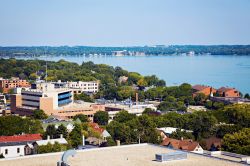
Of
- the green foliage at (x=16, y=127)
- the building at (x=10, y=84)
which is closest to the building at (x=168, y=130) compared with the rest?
the green foliage at (x=16, y=127)

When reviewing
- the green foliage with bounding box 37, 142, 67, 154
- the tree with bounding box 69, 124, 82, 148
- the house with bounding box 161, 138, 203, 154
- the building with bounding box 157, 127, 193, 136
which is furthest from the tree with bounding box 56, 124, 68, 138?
the building with bounding box 157, 127, 193, 136

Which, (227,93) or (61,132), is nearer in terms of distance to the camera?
(61,132)

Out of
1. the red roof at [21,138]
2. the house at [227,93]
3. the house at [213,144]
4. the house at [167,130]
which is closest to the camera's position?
the red roof at [21,138]

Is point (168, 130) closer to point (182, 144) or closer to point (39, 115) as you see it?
point (182, 144)

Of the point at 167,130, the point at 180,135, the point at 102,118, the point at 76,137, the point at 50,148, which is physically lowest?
the point at 102,118

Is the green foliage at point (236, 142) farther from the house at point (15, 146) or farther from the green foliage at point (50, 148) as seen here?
the house at point (15, 146)

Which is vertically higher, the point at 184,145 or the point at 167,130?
the point at 184,145

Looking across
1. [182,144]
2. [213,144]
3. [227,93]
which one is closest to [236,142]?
[182,144]

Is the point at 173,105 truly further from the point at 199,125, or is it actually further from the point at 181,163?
the point at 181,163
